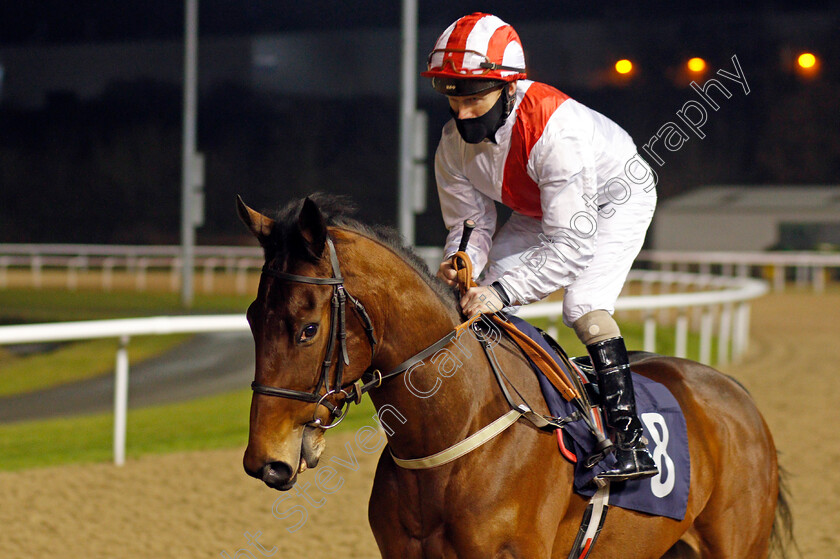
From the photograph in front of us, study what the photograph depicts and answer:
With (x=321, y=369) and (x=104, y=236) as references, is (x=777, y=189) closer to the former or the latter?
(x=104, y=236)

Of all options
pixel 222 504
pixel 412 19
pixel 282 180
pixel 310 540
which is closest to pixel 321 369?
pixel 310 540

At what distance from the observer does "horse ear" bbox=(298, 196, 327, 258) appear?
1.67 m

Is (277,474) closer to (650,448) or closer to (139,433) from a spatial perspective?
(650,448)

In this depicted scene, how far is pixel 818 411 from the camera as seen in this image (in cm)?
664

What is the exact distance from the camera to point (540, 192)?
7.25 ft

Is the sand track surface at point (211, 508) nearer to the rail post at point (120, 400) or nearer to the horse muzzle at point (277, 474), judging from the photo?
the rail post at point (120, 400)

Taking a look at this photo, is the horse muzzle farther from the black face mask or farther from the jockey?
the black face mask

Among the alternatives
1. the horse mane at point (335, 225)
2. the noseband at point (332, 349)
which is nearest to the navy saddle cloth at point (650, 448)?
the horse mane at point (335, 225)

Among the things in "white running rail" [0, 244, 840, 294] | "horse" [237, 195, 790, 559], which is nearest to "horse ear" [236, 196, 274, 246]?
"horse" [237, 195, 790, 559]

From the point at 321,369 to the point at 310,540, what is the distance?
2.23 metres

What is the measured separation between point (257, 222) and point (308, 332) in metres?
0.26

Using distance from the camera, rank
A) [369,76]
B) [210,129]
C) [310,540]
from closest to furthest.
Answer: [310,540]
[369,76]
[210,129]

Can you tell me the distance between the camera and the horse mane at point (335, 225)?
1.74 meters

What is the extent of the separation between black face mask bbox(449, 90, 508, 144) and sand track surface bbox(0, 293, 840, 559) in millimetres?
1315
